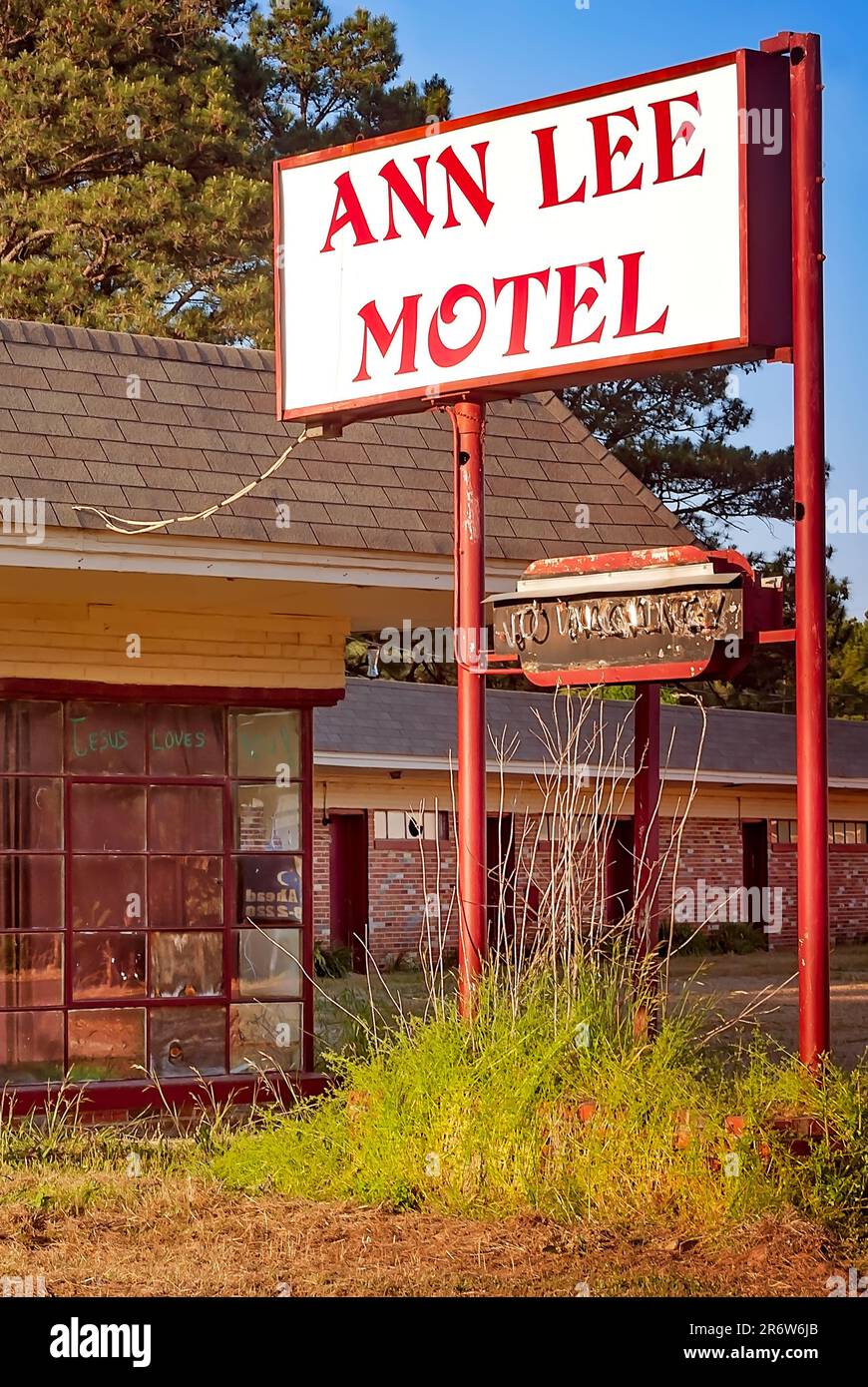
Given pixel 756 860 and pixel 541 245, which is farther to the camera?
pixel 756 860

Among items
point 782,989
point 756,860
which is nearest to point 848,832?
point 756,860

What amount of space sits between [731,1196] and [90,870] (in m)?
5.00

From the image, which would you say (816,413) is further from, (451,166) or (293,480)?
(293,480)

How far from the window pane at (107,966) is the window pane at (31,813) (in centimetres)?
62

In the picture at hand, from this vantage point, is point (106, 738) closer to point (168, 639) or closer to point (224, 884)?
point (168, 639)

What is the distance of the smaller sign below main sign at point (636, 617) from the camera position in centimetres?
752

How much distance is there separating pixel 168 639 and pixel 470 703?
3235 mm

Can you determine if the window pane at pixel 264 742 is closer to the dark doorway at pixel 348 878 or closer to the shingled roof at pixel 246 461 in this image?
the shingled roof at pixel 246 461

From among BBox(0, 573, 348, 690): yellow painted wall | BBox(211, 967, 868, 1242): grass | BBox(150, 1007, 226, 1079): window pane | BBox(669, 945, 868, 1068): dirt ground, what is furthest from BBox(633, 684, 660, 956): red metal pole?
BBox(669, 945, 868, 1068): dirt ground

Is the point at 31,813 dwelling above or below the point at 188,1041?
above

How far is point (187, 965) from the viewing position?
35.7 ft

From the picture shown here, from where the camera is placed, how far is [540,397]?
11781mm
